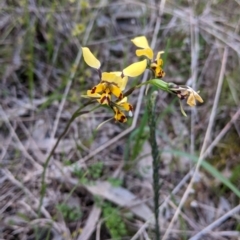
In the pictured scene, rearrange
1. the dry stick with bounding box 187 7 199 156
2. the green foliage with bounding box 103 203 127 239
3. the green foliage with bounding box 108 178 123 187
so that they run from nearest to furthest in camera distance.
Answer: the green foliage with bounding box 103 203 127 239
the green foliage with bounding box 108 178 123 187
the dry stick with bounding box 187 7 199 156

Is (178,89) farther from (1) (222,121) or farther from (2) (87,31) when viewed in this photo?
(2) (87,31)

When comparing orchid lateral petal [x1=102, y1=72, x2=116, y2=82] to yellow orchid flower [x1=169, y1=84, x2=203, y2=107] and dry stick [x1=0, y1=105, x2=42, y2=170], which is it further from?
dry stick [x1=0, y1=105, x2=42, y2=170]

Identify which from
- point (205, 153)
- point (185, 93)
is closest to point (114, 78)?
point (185, 93)

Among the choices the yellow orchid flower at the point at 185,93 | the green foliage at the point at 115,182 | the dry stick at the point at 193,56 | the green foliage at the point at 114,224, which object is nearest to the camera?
the yellow orchid flower at the point at 185,93

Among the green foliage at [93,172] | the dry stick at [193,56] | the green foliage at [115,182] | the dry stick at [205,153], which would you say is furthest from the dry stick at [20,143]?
the dry stick at [193,56]

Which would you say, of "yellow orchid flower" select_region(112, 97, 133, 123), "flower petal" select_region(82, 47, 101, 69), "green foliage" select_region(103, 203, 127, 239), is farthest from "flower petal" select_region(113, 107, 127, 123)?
"green foliage" select_region(103, 203, 127, 239)

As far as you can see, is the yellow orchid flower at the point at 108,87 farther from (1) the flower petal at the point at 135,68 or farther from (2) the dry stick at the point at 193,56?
(2) the dry stick at the point at 193,56

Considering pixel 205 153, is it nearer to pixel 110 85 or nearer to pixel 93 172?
pixel 93 172
